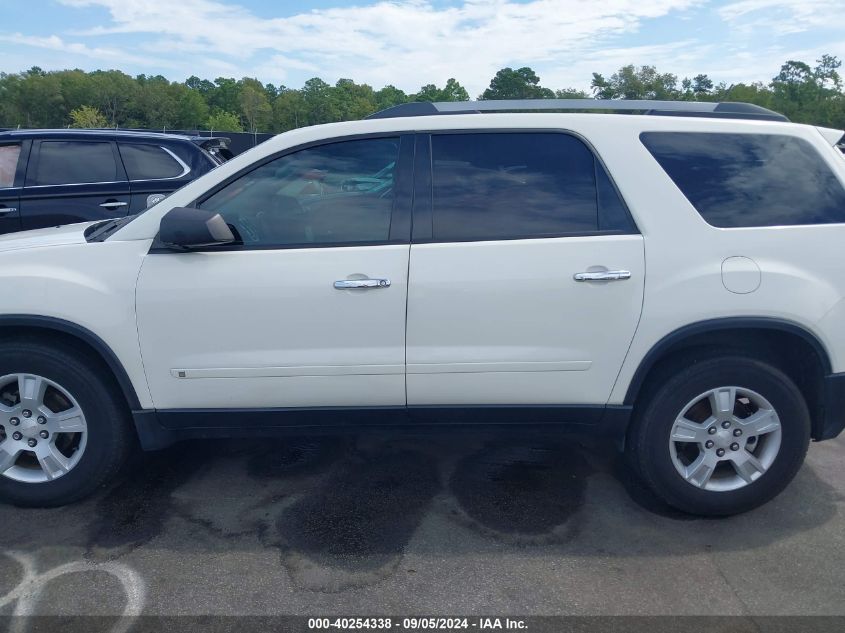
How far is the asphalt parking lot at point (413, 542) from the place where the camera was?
2.62 metres

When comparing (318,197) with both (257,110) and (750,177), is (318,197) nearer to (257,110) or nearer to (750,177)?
(750,177)

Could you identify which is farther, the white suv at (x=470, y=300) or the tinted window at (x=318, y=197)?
the tinted window at (x=318, y=197)

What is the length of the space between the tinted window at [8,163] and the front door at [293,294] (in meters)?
4.29

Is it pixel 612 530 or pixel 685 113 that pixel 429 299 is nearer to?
pixel 612 530

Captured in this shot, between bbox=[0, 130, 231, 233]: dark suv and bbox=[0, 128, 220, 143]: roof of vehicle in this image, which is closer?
bbox=[0, 130, 231, 233]: dark suv

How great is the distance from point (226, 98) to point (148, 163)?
375 ft

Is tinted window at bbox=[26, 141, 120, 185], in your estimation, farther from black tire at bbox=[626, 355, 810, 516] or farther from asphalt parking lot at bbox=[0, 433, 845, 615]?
black tire at bbox=[626, 355, 810, 516]

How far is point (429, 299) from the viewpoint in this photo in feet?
9.82

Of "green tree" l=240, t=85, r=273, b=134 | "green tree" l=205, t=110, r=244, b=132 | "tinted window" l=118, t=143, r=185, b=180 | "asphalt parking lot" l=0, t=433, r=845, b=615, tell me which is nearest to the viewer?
"asphalt parking lot" l=0, t=433, r=845, b=615

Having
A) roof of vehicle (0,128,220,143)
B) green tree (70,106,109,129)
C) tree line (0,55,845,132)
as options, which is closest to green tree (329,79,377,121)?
tree line (0,55,845,132)

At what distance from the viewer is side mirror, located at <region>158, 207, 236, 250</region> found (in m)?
2.91

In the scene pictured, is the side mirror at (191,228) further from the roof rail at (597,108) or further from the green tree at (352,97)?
the green tree at (352,97)

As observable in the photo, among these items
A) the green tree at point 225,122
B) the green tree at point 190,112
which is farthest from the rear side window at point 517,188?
the green tree at point 190,112

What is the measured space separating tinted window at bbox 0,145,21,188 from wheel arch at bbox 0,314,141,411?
3.88 m
